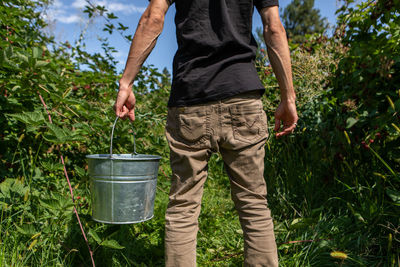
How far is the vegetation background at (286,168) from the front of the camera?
77.5 inches

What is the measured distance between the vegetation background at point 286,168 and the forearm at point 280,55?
0.72 metres

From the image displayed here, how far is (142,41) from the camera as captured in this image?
5.08 feet

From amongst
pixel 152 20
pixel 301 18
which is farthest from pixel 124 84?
pixel 301 18

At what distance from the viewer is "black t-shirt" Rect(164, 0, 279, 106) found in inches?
60.3

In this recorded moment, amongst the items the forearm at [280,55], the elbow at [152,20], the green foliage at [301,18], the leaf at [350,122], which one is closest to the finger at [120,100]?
the elbow at [152,20]

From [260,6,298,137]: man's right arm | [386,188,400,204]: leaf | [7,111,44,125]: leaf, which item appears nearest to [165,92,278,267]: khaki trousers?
[260,6,298,137]: man's right arm

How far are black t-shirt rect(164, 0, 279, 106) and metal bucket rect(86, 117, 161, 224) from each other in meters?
0.39

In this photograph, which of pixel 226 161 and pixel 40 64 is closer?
pixel 226 161

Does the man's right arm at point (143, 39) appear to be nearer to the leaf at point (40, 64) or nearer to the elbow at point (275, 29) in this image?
the elbow at point (275, 29)

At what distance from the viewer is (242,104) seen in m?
1.56

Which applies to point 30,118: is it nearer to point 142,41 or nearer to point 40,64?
point 40,64

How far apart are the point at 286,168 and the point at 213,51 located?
5.33 ft

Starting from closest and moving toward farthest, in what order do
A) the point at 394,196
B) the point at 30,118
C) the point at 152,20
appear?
1. the point at 152,20
2. the point at 394,196
3. the point at 30,118

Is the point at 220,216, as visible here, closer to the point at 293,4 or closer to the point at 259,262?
the point at 259,262
